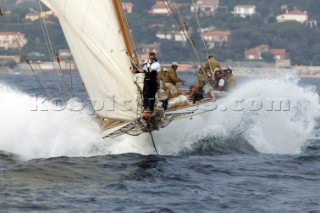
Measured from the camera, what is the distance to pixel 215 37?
6806 inches

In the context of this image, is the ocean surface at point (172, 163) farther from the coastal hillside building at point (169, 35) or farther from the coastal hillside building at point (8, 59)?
the coastal hillside building at point (169, 35)

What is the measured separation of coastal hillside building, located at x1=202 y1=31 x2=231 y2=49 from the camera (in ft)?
560

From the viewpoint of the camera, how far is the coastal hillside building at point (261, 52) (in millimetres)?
164750

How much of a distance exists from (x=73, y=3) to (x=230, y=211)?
6871 millimetres

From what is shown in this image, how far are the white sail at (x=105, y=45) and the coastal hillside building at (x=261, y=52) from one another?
14094 centimetres

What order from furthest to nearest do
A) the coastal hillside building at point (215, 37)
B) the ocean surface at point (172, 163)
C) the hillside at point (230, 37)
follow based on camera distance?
the coastal hillside building at point (215, 37), the hillside at point (230, 37), the ocean surface at point (172, 163)

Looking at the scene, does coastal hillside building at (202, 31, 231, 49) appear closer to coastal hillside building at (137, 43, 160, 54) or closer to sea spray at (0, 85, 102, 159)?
coastal hillside building at (137, 43, 160, 54)

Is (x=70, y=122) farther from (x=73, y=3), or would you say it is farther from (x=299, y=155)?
(x=299, y=155)

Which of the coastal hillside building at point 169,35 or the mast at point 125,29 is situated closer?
the mast at point 125,29

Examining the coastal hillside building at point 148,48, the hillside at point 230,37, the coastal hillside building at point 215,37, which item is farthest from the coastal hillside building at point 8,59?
the coastal hillside building at point 215,37

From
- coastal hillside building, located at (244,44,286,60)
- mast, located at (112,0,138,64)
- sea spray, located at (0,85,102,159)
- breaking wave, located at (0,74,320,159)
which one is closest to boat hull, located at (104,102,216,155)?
breaking wave, located at (0,74,320,159)

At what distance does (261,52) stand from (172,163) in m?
148

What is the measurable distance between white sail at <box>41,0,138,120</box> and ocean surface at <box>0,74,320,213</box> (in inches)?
51.2

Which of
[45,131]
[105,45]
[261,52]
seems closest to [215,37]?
[261,52]
